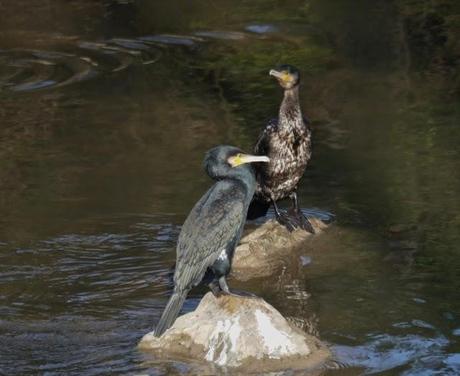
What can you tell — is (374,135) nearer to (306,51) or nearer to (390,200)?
(390,200)

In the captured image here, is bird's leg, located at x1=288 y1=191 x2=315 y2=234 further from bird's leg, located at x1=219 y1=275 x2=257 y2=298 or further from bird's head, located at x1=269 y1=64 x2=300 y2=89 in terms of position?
bird's leg, located at x1=219 y1=275 x2=257 y2=298

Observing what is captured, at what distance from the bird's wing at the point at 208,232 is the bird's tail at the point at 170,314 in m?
0.07

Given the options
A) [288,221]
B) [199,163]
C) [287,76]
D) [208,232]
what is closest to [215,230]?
[208,232]

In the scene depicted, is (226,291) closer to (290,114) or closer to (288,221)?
(288,221)

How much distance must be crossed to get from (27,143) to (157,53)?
3160 mm

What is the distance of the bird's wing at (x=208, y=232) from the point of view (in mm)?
6477

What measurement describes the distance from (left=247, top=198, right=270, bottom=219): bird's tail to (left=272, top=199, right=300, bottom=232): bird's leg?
16cm

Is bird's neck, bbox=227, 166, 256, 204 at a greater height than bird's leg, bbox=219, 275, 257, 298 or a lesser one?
greater

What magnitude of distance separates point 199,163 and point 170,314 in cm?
380

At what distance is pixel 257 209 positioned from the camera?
28.7 feet

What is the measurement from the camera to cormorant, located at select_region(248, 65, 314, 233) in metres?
8.42

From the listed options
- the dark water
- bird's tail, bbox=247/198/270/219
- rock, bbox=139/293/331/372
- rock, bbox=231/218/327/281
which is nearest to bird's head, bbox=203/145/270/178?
rock, bbox=139/293/331/372

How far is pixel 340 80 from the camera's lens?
1227 centimetres

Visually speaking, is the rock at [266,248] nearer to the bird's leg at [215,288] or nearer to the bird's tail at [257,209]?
the bird's tail at [257,209]
